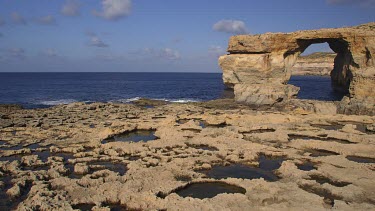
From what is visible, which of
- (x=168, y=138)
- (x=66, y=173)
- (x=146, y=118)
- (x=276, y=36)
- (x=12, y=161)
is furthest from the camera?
(x=276, y=36)

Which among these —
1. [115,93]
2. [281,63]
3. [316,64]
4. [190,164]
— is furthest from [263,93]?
[316,64]

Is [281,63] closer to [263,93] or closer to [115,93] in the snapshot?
[263,93]

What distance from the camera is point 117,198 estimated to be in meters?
13.9

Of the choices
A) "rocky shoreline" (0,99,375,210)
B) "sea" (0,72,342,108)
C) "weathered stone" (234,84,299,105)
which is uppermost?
"weathered stone" (234,84,299,105)

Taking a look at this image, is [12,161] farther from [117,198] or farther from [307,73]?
[307,73]

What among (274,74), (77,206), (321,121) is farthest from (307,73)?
(77,206)

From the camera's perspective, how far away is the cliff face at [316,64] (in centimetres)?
15270

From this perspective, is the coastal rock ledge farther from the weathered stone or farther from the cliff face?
the cliff face

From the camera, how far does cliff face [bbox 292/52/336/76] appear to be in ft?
501

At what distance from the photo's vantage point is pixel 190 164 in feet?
59.9

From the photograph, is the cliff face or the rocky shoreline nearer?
the rocky shoreline

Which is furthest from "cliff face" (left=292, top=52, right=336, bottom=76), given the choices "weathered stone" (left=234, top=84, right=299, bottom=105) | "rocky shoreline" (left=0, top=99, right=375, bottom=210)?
"rocky shoreline" (left=0, top=99, right=375, bottom=210)

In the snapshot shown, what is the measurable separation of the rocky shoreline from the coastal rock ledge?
27.9 feet

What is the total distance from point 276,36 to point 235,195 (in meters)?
34.2
